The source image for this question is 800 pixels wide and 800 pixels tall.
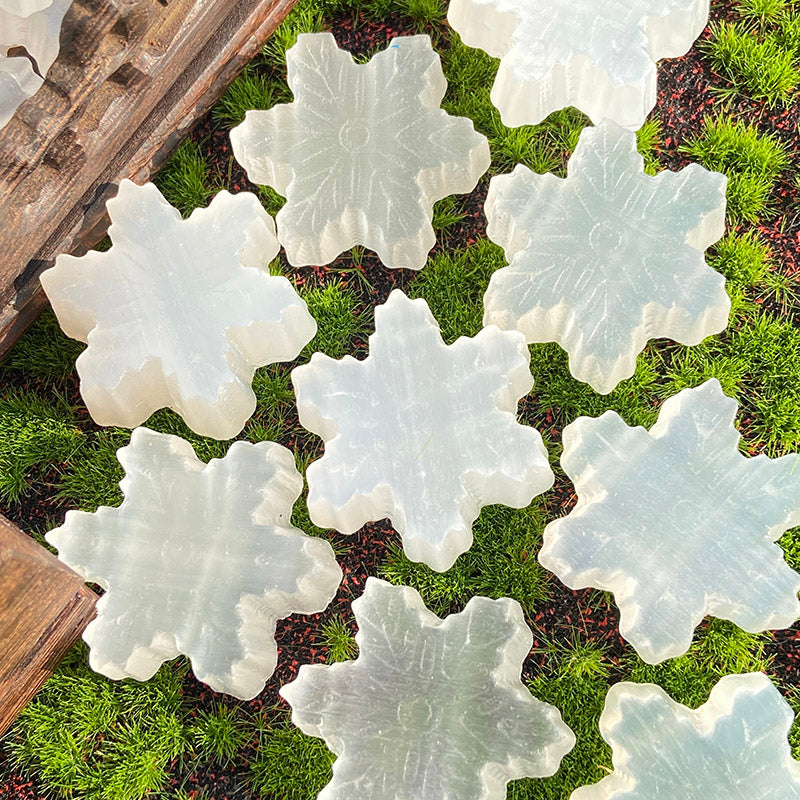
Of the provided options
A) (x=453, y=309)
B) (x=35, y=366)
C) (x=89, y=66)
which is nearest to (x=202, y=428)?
(x=35, y=366)

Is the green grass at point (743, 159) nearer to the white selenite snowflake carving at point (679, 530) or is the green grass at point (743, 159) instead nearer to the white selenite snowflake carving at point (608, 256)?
the white selenite snowflake carving at point (608, 256)

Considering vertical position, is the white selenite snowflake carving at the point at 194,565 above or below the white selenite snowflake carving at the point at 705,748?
above

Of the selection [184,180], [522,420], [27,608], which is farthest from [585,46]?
[27,608]

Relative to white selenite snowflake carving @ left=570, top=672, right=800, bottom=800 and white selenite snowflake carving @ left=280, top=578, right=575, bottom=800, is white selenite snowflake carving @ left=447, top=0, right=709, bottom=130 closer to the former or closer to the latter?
white selenite snowflake carving @ left=280, top=578, right=575, bottom=800

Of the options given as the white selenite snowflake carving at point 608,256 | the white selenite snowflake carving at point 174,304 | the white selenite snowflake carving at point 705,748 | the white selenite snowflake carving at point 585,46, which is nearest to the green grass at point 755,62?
the white selenite snowflake carving at point 585,46

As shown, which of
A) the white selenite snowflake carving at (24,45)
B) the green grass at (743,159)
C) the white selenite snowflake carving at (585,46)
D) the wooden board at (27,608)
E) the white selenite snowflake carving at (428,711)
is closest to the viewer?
the white selenite snowflake carving at (24,45)

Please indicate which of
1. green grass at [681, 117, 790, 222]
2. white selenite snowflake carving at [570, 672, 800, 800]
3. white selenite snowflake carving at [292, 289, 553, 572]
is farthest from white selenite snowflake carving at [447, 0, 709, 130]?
white selenite snowflake carving at [570, 672, 800, 800]

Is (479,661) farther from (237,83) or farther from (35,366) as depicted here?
(237,83)
